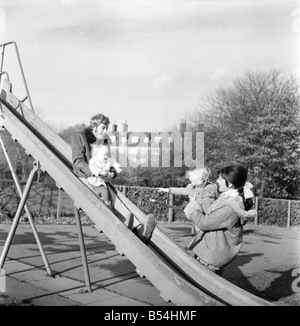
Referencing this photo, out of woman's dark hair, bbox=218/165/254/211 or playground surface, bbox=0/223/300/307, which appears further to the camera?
playground surface, bbox=0/223/300/307

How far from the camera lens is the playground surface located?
6.06 m

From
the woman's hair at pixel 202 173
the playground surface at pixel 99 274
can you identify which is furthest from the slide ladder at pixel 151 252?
the playground surface at pixel 99 274

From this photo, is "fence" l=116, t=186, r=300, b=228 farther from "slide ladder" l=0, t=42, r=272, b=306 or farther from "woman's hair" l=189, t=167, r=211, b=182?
"woman's hair" l=189, t=167, r=211, b=182

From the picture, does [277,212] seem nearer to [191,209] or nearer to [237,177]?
[237,177]

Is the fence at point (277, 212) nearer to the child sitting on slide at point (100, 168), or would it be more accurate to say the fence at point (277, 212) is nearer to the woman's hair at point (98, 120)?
the woman's hair at point (98, 120)

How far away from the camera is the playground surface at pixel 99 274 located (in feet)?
19.9

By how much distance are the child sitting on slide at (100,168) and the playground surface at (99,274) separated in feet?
4.54

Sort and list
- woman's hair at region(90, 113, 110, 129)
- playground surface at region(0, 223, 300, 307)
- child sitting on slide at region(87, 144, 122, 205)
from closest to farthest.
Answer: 1. child sitting on slide at region(87, 144, 122, 205)
2. woman's hair at region(90, 113, 110, 129)
3. playground surface at region(0, 223, 300, 307)

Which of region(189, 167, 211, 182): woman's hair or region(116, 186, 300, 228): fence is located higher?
region(189, 167, 211, 182): woman's hair

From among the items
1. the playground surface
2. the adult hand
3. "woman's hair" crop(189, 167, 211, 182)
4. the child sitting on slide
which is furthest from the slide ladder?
the playground surface

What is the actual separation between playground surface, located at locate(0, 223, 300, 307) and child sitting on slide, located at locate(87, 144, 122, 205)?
1.38 m
